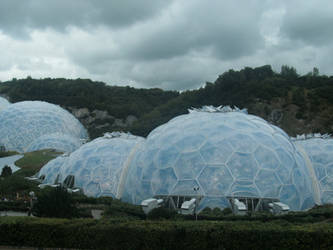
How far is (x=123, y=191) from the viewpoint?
21.2m

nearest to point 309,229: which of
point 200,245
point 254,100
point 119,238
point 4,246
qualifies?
point 200,245

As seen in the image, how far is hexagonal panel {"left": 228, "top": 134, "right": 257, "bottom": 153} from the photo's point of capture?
1777cm

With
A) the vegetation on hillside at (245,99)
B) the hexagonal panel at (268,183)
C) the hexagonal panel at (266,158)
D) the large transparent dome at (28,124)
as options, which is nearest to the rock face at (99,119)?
the vegetation on hillside at (245,99)

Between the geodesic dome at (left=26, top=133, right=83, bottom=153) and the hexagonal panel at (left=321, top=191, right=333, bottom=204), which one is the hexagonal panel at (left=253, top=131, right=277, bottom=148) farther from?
the geodesic dome at (left=26, top=133, right=83, bottom=153)

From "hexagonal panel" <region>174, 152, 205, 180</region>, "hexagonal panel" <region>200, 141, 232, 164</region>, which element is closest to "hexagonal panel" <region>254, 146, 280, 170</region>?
"hexagonal panel" <region>200, 141, 232, 164</region>

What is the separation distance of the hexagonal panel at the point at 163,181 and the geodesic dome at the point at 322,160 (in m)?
9.02

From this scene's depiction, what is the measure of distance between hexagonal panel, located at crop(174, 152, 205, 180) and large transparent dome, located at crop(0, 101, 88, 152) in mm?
39004

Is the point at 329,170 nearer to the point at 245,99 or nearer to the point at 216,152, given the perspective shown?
the point at 216,152

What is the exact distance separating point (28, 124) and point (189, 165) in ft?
134

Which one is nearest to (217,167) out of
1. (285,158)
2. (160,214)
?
(285,158)

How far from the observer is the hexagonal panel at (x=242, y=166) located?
55.4 feet

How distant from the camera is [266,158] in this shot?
1766 cm

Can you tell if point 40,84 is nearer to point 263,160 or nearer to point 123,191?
point 123,191

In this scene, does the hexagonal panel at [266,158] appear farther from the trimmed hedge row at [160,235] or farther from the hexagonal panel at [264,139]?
the trimmed hedge row at [160,235]
